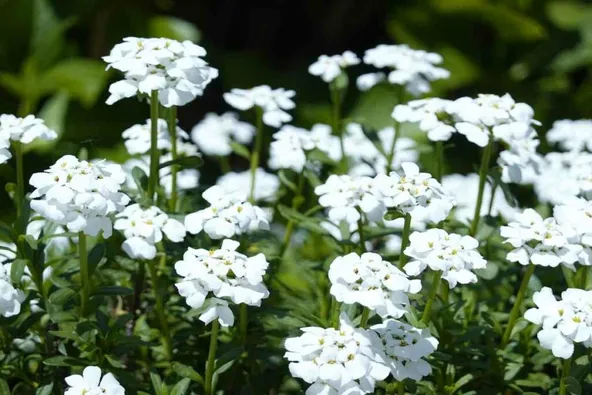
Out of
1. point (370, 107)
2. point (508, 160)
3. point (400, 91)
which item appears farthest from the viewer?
point (370, 107)

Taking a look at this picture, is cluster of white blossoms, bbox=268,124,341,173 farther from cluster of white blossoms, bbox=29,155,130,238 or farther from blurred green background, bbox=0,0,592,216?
blurred green background, bbox=0,0,592,216

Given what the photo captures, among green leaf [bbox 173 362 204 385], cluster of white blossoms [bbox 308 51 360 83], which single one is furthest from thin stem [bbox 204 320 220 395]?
cluster of white blossoms [bbox 308 51 360 83]

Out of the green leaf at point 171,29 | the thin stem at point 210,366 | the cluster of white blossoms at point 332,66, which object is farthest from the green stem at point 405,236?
the green leaf at point 171,29

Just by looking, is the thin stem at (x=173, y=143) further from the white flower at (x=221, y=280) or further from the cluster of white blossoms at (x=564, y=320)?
the cluster of white blossoms at (x=564, y=320)

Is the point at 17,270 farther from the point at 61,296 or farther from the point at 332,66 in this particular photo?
the point at 332,66

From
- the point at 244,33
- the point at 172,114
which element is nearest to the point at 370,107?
the point at 244,33

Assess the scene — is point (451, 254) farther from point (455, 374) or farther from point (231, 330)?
point (231, 330)

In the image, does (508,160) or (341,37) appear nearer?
(508,160)
